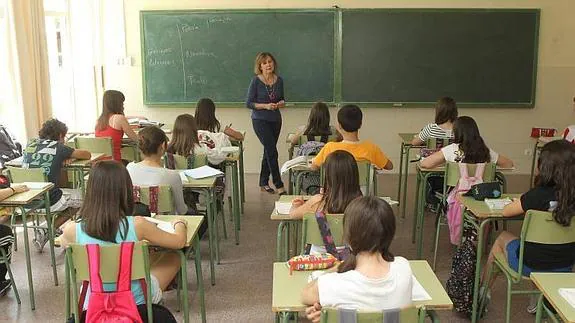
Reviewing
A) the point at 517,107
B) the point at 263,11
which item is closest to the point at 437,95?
the point at 517,107

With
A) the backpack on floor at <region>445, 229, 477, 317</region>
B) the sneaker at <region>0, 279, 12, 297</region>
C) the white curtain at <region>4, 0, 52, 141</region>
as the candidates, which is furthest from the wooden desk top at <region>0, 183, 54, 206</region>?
the backpack on floor at <region>445, 229, 477, 317</region>

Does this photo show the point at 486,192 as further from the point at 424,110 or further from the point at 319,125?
the point at 424,110

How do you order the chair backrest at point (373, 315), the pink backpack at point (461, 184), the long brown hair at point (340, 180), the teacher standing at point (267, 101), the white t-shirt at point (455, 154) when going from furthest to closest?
1. the teacher standing at point (267, 101)
2. the white t-shirt at point (455, 154)
3. the pink backpack at point (461, 184)
4. the long brown hair at point (340, 180)
5. the chair backrest at point (373, 315)

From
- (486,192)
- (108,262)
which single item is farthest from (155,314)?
(486,192)

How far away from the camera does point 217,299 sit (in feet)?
14.3

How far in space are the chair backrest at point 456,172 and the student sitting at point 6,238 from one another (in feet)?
9.90

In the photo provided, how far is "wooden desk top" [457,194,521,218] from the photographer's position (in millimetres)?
3766

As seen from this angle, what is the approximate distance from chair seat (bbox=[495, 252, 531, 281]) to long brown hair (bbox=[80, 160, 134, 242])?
216 centimetres

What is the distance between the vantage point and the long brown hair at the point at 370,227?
231 centimetres

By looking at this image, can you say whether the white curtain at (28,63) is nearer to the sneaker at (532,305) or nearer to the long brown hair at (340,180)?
the long brown hair at (340,180)

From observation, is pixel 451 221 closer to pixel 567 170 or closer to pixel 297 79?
pixel 567 170

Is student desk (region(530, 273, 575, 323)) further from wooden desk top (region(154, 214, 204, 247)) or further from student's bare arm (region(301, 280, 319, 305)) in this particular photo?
wooden desk top (region(154, 214, 204, 247))

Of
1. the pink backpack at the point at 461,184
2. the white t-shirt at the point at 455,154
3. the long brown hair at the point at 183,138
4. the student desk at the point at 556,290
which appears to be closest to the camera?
the student desk at the point at 556,290

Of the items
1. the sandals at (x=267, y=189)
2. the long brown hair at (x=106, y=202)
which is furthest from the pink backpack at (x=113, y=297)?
the sandals at (x=267, y=189)
